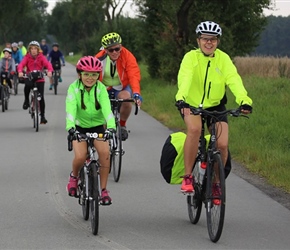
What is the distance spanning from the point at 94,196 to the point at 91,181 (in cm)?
22

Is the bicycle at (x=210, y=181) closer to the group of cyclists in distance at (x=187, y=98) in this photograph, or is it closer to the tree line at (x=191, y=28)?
the group of cyclists in distance at (x=187, y=98)

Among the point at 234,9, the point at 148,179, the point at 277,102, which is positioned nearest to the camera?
the point at 148,179

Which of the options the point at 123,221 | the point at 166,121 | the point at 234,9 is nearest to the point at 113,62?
the point at 123,221

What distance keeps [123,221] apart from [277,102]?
11.2m

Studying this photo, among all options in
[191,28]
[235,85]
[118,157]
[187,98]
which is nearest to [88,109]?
[187,98]

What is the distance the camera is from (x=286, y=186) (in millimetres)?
11109

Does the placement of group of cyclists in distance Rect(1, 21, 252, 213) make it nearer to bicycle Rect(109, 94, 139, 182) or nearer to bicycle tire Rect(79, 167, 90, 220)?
bicycle tire Rect(79, 167, 90, 220)

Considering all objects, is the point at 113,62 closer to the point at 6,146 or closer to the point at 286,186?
the point at 286,186

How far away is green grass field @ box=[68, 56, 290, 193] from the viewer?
12609 mm

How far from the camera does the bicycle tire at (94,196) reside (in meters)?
8.11

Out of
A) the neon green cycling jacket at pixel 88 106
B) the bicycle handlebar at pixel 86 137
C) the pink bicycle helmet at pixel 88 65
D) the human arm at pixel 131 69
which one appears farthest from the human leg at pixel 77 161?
the human arm at pixel 131 69

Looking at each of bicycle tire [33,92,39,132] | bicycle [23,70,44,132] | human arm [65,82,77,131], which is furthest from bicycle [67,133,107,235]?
bicycle [23,70,44,132]

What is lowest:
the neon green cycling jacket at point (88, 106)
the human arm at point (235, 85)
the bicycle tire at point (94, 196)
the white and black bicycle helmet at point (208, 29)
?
the bicycle tire at point (94, 196)

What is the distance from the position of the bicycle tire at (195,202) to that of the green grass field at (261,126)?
2.38 metres
